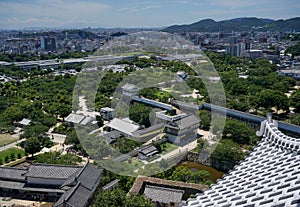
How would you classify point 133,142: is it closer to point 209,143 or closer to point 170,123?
point 170,123

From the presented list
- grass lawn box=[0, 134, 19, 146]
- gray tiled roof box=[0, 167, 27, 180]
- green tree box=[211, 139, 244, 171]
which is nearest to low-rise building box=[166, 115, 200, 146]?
green tree box=[211, 139, 244, 171]

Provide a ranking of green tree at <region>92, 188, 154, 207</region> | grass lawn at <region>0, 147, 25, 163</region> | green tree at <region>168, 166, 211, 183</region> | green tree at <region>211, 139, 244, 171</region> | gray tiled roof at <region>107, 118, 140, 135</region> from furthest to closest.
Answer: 1. gray tiled roof at <region>107, 118, 140, 135</region>
2. grass lawn at <region>0, 147, 25, 163</region>
3. green tree at <region>211, 139, 244, 171</region>
4. green tree at <region>168, 166, 211, 183</region>
5. green tree at <region>92, 188, 154, 207</region>

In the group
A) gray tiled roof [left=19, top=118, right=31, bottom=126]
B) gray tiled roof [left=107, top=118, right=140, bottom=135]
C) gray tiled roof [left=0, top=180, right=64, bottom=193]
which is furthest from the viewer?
gray tiled roof [left=19, top=118, right=31, bottom=126]

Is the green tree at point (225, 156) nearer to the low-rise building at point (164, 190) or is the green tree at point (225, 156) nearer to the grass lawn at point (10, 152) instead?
the low-rise building at point (164, 190)

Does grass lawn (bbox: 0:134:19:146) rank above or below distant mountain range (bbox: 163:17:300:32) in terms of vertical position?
below

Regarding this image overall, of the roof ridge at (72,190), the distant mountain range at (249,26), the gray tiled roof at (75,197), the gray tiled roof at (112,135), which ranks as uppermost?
the distant mountain range at (249,26)

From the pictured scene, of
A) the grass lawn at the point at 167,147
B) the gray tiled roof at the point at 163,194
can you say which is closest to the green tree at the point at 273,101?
the grass lawn at the point at 167,147

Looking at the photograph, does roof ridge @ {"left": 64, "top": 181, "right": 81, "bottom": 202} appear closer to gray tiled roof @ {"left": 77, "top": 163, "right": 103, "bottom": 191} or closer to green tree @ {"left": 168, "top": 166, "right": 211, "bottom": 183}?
gray tiled roof @ {"left": 77, "top": 163, "right": 103, "bottom": 191}
